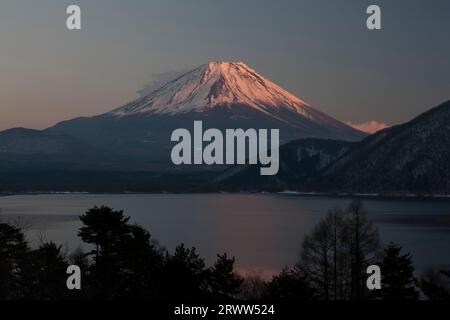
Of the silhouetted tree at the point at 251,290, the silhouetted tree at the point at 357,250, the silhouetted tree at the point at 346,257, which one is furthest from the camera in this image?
the silhouetted tree at the point at 251,290

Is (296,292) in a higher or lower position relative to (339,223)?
lower

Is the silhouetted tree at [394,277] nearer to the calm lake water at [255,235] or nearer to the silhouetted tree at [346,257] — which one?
the silhouetted tree at [346,257]

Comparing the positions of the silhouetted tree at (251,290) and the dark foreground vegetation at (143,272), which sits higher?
the dark foreground vegetation at (143,272)

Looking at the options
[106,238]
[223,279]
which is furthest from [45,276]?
[223,279]

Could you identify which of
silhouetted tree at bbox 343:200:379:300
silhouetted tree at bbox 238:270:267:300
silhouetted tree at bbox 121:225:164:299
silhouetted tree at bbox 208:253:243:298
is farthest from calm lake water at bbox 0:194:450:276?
silhouetted tree at bbox 343:200:379:300

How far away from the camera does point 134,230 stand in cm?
2873

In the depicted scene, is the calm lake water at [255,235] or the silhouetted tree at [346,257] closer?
the silhouetted tree at [346,257]

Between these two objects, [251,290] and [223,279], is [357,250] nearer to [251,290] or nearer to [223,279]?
[223,279]

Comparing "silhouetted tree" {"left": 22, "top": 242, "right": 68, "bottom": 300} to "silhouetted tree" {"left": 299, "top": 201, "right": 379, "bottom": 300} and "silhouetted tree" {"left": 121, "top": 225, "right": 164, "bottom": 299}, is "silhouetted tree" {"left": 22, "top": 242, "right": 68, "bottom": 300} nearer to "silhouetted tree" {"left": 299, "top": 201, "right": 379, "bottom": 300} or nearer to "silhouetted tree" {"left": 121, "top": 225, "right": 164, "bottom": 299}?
"silhouetted tree" {"left": 121, "top": 225, "right": 164, "bottom": 299}

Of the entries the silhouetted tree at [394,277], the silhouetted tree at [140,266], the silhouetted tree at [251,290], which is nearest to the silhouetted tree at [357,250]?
the silhouetted tree at [394,277]
